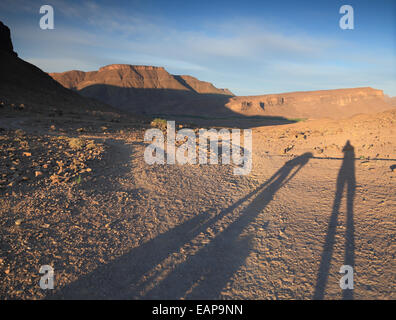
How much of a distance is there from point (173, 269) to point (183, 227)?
1.22 m

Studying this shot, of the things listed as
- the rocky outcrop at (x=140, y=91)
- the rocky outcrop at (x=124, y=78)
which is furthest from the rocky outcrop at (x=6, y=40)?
the rocky outcrop at (x=124, y=78)

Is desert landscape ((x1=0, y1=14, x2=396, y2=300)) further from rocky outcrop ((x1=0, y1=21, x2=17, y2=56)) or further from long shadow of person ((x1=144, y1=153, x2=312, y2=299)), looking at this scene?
rocky outcrop ((x1=0, y1=21, x2=17, y2=56))

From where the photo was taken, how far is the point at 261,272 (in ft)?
12.1

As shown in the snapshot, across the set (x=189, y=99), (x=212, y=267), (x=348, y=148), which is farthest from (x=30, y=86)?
(x=189, y=99)

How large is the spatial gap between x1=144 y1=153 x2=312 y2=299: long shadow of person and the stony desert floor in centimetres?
2

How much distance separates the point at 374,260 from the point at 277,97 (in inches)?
3613

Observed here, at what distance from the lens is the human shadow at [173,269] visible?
3.17m

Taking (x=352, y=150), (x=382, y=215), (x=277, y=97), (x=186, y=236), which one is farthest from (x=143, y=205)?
(x=277, y=97)

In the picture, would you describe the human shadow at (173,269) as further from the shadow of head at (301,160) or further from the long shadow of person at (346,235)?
the shadow of head at (301,160)

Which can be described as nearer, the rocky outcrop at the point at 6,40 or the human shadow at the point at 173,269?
the human shadow at the point at 173,269

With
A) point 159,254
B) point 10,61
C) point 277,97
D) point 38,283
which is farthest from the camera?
point 277,97

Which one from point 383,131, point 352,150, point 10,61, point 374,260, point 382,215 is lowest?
point 374,260
